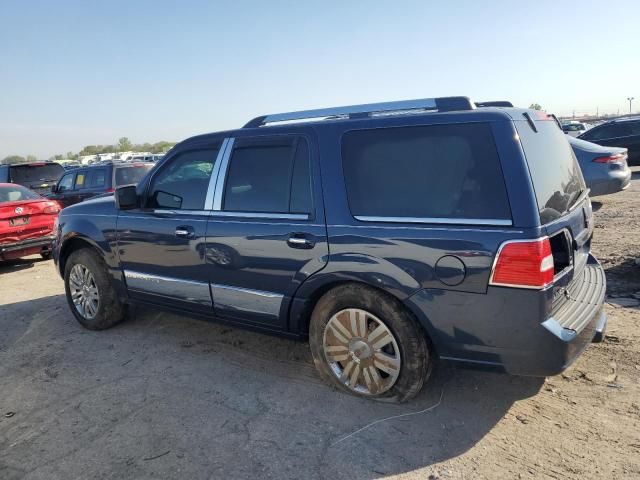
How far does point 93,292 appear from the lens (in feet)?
16.3

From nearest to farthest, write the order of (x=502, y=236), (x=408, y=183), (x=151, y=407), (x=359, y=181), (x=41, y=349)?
(x=502, y=236) < (x=408, y=183) < (x=359, y=181) < (x=151, y=407) < (x=41, y=349)

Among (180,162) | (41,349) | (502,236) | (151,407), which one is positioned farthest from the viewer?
(41,349)

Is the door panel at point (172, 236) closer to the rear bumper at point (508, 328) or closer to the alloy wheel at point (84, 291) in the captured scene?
the alloy wheel at point (84, 291)

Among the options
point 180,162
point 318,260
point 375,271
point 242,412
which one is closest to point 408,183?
point 375,271

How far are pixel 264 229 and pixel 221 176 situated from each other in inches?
26.5

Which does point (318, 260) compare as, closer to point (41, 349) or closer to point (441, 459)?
point (441, 459)

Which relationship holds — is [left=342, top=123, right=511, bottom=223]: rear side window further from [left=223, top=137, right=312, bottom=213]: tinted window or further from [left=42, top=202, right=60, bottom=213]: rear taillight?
[left=42, top=202, right=60, bottom=213]: rear taillight

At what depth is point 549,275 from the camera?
2660 mm

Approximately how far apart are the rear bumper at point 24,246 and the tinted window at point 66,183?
9.49 ft

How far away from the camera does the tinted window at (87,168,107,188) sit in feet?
33.6

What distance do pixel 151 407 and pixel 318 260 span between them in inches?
61.3

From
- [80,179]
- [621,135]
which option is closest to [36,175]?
[80,179]

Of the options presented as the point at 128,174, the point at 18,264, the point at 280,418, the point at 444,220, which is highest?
the point at 128,174

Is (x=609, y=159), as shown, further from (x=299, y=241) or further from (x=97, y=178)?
(x=97, y=178)
